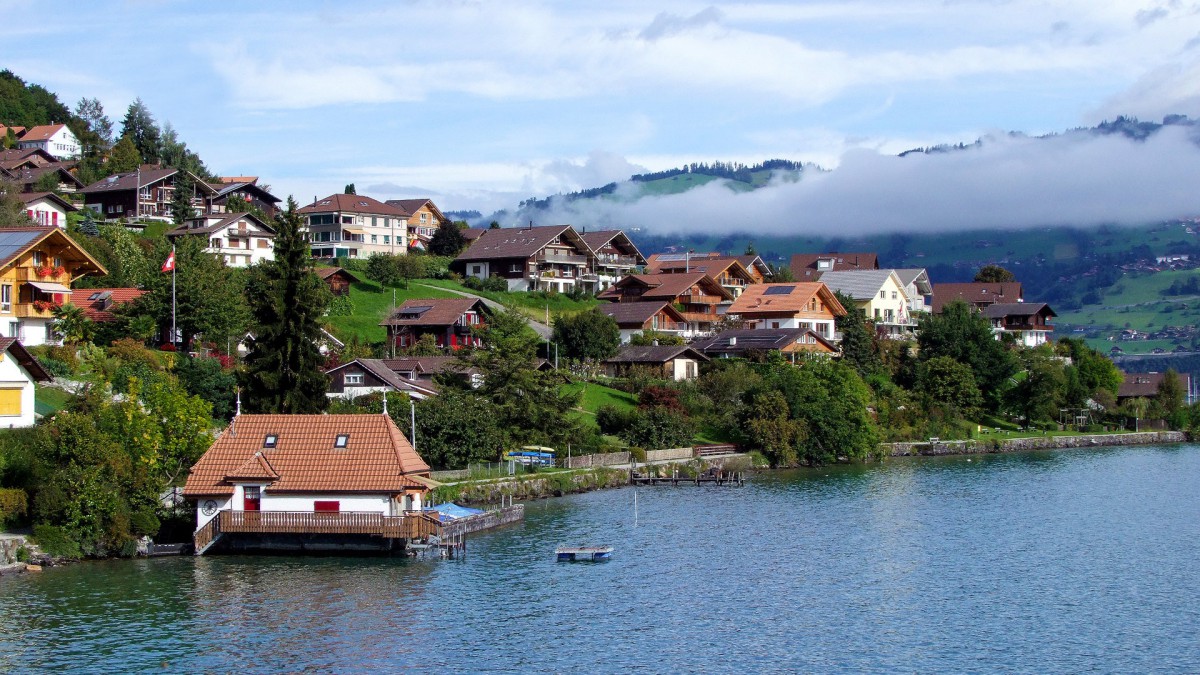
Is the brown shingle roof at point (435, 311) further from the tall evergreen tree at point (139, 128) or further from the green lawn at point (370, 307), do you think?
the tall evergreen tree at point (139, 128)

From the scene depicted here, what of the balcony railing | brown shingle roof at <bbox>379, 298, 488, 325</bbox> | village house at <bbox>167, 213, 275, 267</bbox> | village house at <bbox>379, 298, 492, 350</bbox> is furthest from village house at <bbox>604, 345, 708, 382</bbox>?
village house at <bbox>167, 213, 275, 267</bbox>

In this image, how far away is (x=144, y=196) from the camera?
11769cm

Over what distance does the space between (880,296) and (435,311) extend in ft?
183

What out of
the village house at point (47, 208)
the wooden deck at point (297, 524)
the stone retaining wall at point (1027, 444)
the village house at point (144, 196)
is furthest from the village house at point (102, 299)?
the stone retaining wall at point (1027, 444)

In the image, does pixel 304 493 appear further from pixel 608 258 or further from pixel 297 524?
pixel 608 258

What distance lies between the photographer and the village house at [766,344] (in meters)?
105

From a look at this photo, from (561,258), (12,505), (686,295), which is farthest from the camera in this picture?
(561,258)

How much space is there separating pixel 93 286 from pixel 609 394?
36.9 m

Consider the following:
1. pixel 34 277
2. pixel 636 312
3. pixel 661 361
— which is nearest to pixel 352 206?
pixel 636 312

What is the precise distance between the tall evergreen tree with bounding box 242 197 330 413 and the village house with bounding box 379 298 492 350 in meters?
33.8

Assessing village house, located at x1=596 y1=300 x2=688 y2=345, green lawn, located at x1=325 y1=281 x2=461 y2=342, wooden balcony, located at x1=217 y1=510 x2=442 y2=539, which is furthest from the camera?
village house, located at x1=596 y1=300 x2=688 y2=345

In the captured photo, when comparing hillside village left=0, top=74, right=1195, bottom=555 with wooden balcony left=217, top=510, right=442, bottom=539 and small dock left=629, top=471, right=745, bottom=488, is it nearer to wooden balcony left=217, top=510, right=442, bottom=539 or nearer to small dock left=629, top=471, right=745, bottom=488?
wooden balcony left=217, top=510, right=442, bottom=539

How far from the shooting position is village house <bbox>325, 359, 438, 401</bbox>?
7700 cm

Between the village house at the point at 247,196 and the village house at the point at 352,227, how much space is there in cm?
349
